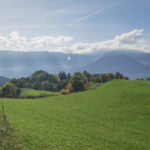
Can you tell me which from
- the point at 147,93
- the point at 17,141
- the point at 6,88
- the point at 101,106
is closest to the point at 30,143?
the point at 17,141

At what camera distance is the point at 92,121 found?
2220cm

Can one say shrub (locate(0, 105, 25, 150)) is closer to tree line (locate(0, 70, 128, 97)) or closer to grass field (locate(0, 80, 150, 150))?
grass field (locate(0, 80, 150, 150))

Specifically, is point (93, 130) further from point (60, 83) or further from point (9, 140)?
point (60, 83)

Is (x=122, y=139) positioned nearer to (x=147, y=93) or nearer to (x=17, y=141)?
(x=17, y=141)

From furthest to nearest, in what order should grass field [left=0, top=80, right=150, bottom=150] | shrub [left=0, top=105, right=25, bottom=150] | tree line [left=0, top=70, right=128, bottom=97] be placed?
tree line [left=0, top=70, right=128, bottom=97] < grass field [left=0, top=80, right=150, bottom=150] < shrub [left=0, top=105, right=25, bottom=150]

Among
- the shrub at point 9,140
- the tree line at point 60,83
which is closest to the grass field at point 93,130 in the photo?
the shrub at point 9,140

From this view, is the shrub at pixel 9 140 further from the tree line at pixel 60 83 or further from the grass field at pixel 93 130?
the tree line at pixel 60 83

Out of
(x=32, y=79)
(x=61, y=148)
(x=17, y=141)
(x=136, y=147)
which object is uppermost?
(x=32, y=79)

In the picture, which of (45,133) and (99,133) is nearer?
(45,133)

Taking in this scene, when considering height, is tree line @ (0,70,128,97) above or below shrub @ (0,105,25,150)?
above

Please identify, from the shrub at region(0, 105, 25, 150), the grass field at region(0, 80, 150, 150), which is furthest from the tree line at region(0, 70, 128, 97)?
the shrub at region(0, 105, 25, 150)

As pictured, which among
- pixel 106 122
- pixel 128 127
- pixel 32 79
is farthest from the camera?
pixel 32 79

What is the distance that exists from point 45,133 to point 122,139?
29.1ft

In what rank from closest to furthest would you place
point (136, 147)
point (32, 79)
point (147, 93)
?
point (136, 147), point (147, 93), point (32, 79)
